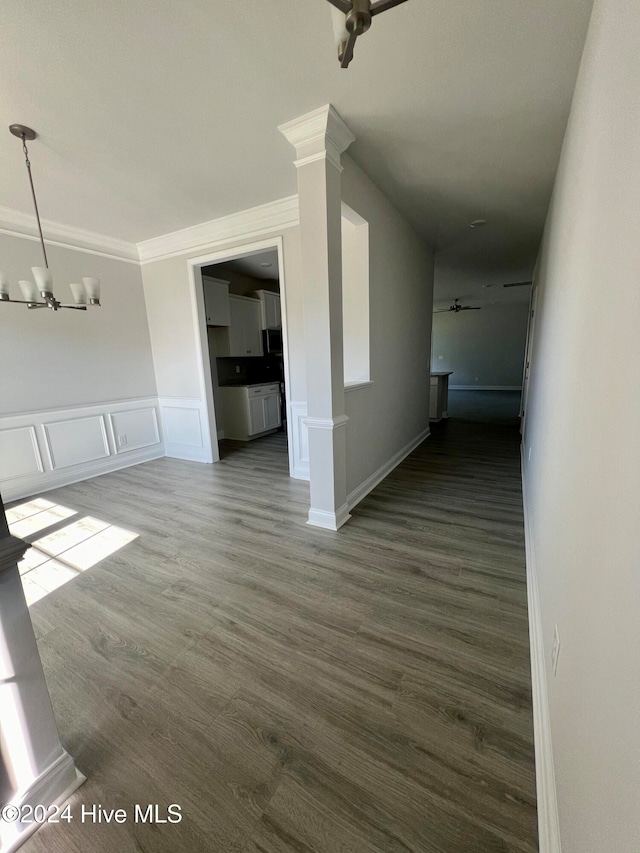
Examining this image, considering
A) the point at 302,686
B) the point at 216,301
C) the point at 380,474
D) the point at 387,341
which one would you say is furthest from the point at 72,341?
the point at 302,686

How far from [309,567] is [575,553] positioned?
152 centimetres

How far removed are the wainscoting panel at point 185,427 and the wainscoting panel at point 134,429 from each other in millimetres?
145

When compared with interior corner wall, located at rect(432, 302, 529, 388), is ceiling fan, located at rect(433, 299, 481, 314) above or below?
above

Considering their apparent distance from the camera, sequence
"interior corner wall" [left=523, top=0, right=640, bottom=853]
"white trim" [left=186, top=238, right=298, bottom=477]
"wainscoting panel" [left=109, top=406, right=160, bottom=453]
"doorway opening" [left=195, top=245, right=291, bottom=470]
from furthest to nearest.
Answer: "doorway opening" [left=195, top=245, right=291, bottom=470] < "wainscoting panel" [left=109, top=406, right=160, bottom=453] < "white trim" [left=186, top=238, right=298, bottom=477] < "interior corner wall" [left=523, top=0, right=640, bottom=853]

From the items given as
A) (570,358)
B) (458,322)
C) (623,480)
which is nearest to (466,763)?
(623,480)

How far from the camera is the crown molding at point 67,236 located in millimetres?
3270

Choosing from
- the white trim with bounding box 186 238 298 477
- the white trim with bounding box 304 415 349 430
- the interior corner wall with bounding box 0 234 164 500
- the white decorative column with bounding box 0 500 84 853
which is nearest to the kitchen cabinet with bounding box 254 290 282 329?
the white trim with bounding box 186 238 298 477

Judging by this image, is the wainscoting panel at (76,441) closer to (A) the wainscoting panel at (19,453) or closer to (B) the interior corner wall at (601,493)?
(A) the wainscoting panel at (19,453)

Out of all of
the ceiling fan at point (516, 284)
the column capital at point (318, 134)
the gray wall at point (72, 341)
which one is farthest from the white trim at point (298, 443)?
the ceiling fan at point (516, 284)

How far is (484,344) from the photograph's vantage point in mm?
11117

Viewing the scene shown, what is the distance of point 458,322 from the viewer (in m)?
11.4

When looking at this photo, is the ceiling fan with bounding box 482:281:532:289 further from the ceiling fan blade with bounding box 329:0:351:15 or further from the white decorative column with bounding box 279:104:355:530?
the ceiling fan blade with bounding box 329:0:351:15

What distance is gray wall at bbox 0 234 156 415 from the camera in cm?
339

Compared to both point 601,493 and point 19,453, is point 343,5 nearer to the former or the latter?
point 601,493
